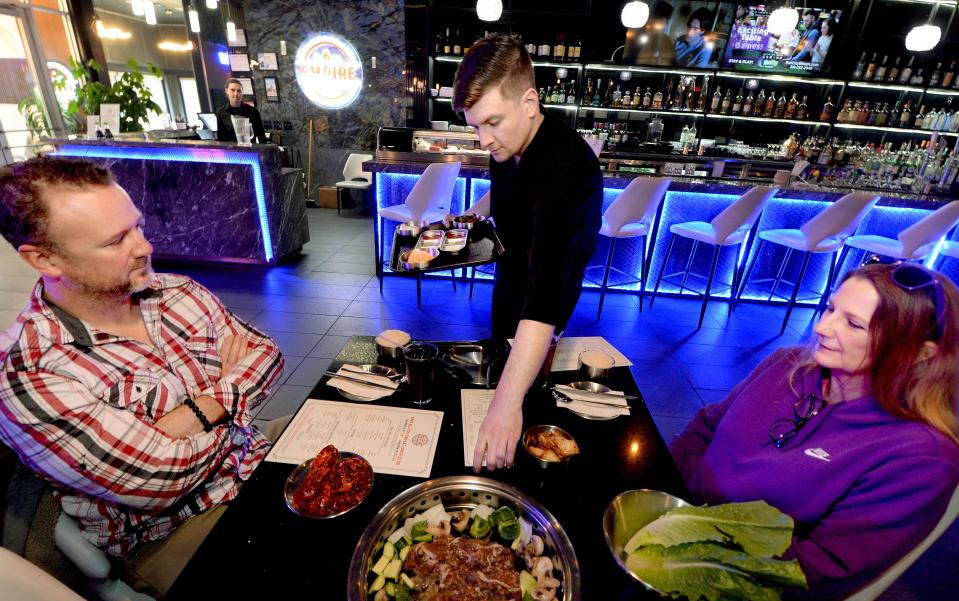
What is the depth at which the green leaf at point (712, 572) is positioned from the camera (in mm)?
650

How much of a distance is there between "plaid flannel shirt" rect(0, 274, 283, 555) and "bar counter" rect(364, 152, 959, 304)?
117 inches

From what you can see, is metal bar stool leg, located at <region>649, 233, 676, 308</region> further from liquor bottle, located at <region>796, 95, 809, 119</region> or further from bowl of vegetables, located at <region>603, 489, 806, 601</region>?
bowl of vegetables, located at <region>603, 489, 806, 601</region>

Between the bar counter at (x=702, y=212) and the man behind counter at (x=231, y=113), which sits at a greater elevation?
the man behind counter at (x=231, y=113)

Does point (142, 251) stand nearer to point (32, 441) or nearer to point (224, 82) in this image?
point (32, 441)

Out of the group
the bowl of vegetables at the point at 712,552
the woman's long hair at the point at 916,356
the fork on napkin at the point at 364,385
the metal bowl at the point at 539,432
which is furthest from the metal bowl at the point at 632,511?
the fork on napkin at the point at 364,385

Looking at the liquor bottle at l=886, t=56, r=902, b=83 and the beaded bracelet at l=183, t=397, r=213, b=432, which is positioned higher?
the liquor bottle at l=886, t=56, r=902, b=83

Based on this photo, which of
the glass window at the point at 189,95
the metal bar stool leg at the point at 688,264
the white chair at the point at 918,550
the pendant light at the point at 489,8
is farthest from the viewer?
the glass window at the point at 189,95

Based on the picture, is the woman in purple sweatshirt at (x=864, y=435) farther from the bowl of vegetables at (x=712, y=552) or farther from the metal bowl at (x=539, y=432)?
the metal bowl at (x=539, y=432)

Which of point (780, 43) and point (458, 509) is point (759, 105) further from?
point (458, 509)

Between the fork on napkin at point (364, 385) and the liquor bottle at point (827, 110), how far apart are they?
7.29 metres

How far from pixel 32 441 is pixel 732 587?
1371 millimetres

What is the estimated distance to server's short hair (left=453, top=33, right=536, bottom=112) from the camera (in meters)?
1.15

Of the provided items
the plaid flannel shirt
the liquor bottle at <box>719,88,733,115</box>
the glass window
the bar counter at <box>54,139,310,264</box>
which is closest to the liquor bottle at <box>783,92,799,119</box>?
the liquor bottle at <box>719,88,733,115</box>

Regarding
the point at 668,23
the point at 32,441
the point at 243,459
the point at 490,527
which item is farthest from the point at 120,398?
the point at 668,23
